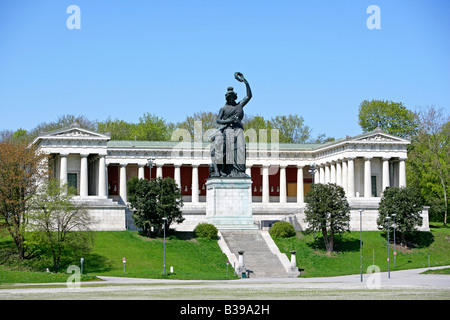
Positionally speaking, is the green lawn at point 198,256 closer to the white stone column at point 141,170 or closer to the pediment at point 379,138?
the pediment at point 379,138

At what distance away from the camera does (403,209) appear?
75.7m

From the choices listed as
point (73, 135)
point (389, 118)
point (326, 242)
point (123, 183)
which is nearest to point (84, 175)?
point (73, 135)

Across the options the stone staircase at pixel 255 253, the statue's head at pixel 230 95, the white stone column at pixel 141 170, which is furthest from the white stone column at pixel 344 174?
the statue's head at pixel 230 95

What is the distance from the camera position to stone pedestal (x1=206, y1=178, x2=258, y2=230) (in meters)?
69.4

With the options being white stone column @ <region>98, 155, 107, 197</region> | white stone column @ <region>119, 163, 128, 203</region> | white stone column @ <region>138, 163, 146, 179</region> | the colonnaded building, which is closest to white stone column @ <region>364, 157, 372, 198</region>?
the colonnaded building

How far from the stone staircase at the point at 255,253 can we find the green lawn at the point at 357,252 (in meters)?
2.31

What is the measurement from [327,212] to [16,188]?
28.6m

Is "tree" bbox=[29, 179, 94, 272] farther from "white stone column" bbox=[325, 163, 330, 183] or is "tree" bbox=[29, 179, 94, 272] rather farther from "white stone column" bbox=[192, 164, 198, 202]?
"white stone column" bbox=[325, 163, 330, 183]

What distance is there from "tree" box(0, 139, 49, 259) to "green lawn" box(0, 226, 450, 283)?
2468mm

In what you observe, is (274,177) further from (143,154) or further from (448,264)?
(448,264)

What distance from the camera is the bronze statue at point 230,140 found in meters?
68.9

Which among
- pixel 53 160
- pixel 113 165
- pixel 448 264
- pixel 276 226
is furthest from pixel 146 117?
pixel 448 264

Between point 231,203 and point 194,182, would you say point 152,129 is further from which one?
point 231,203
